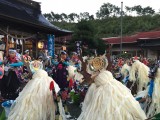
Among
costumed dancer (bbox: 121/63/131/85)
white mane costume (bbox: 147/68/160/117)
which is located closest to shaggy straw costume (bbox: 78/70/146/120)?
white mane costume (bbox: 147/68/160/117)

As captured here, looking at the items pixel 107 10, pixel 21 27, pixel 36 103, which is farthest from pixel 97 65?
pixel 107 10

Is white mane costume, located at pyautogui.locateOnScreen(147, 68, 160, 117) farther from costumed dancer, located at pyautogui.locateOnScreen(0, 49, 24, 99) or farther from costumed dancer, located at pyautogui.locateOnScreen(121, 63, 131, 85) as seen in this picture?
costumed dancer, located at pyautogui.locateOnScreen(0, 49, 24, 99)

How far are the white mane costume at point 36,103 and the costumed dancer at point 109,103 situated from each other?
3.54 ft

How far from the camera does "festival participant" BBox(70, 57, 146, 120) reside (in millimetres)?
3730

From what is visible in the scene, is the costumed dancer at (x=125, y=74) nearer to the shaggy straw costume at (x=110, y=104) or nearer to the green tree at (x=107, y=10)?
the shaggy straw costume at (x=110, y=104)

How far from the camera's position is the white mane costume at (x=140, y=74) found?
23.8 ft

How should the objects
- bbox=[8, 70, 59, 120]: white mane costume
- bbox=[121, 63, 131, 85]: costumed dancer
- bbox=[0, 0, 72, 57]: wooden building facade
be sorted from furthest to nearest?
bbox=[0, 0, 72, 57]: wooden building facade, bbox=[121, 63, 131, 85]: costumed dancer, bbox=[8, 70, 59, 120]: white mane costume

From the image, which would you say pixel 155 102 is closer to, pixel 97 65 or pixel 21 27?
pixel 97 65

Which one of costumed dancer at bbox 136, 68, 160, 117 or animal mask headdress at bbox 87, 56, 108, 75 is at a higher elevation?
animal mask headdress at bbox 87, 56, 108, 75

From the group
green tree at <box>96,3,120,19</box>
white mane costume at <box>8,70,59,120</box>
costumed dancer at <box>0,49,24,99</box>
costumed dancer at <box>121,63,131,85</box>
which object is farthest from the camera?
green tree at <box>96,3,120,19</box>

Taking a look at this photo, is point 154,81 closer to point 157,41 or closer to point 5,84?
point 5,84

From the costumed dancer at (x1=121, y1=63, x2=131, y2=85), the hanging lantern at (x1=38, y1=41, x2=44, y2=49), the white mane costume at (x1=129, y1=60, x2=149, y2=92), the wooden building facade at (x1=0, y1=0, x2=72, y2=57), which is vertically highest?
the wooden building facade at (x1=0, y1=0, x2=72, y2=57)

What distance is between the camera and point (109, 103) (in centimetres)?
377

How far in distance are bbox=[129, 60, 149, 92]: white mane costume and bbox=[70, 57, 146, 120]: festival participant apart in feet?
10.9
